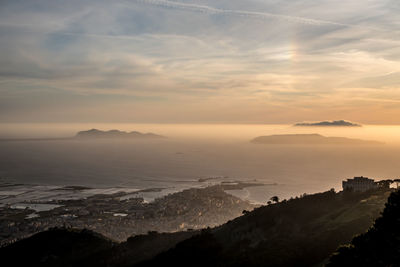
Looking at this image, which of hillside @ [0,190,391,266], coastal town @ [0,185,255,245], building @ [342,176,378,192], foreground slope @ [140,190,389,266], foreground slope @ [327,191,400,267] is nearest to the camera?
foreground slope @ [327,191,400,267]

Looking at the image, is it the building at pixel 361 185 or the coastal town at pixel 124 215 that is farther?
the coastal town at pixel 124 215

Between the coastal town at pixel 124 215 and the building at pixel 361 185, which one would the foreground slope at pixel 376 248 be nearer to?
the building at pixel 361 185

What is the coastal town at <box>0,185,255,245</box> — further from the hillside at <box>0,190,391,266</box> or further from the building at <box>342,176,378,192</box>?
the building at <box>342,176,378,192</box>

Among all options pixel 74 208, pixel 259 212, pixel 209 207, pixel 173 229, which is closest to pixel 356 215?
pixel 259 212

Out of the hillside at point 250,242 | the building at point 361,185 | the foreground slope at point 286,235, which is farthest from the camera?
Result: the building at point 361,185

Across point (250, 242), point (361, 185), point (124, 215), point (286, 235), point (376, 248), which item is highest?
point (361, 185)

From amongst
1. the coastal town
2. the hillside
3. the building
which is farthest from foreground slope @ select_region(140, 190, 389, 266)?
the coastal town

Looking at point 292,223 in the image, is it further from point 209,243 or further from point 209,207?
point 209,207

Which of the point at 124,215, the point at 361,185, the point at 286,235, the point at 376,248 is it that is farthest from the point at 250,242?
the point at 124,215

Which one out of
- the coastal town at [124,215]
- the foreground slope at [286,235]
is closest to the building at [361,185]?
the foreground slope at [286,235]

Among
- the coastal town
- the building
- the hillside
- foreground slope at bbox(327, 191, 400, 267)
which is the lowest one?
the coastal town

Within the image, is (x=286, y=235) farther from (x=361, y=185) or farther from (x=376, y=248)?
(x=361, y=185)
